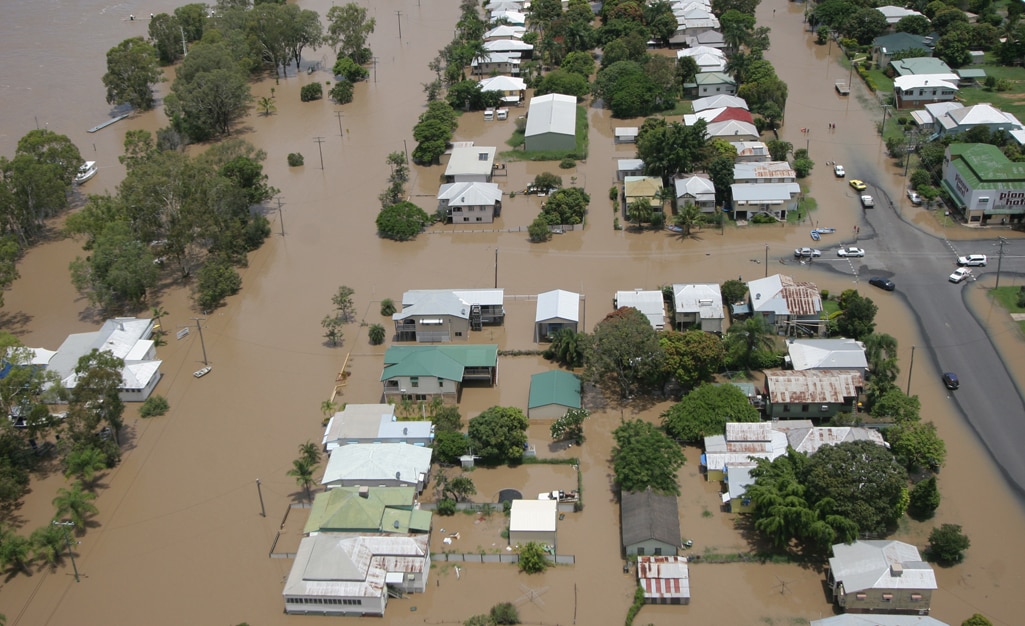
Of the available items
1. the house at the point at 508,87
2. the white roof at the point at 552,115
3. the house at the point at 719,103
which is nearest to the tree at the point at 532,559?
the white roof at the point at 552,115

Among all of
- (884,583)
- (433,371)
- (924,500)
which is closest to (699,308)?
(433,371)

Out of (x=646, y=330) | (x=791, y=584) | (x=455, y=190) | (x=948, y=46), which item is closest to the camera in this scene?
(x=791, y=584)

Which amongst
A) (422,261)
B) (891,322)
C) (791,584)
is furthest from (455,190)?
(791,584)

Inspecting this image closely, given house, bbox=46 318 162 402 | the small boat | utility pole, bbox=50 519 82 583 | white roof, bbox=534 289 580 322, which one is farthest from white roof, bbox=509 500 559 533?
the small boat

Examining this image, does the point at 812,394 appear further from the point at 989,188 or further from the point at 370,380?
the point at 989,188

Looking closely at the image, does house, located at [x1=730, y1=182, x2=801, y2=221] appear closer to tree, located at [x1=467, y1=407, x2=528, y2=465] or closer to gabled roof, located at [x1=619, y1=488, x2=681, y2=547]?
tree, located at [x1=467, y1=407, x2=528, y2=465]

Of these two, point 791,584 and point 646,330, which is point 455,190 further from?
point 791,584

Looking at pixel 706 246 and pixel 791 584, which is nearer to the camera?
pixel 791 584
